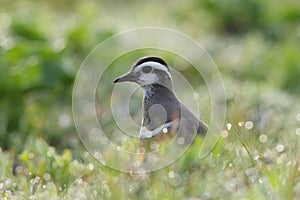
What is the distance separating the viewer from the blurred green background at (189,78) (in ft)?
16.6

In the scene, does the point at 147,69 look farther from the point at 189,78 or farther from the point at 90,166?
the point at 189,78

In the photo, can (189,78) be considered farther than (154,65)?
Yes

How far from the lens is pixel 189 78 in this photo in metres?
9.42

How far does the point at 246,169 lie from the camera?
519 centimetres

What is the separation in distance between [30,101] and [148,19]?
11.8 ft

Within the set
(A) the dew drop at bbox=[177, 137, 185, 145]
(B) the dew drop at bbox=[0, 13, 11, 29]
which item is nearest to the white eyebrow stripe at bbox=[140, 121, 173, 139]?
(A) the dew drop at bbox=[177, 137, 185, 145]

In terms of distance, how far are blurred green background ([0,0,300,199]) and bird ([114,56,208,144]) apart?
240 mm

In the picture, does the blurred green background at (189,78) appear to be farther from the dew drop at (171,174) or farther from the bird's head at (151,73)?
the bird's head at (151,73)

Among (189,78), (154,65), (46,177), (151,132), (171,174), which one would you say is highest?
(171,174)

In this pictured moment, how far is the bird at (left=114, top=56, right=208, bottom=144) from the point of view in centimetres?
576

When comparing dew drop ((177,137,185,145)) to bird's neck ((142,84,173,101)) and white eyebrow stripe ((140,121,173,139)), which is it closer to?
white eyebrow stripe ((140,121,173,139))

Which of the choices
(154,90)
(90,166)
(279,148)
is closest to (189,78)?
(154,90)

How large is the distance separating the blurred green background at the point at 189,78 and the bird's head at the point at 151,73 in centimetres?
55

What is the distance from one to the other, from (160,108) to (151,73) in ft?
0.99
